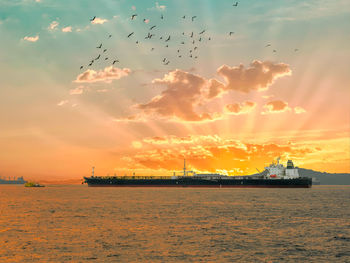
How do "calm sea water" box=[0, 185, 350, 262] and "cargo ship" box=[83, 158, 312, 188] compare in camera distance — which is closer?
"calm sea water" box=[0, 185, 350, 262]

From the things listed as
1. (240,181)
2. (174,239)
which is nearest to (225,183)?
(240,181)

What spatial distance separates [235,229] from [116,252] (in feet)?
54.4

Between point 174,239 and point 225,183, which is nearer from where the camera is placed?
point 174,239

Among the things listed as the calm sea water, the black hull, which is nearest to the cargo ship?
the black hull

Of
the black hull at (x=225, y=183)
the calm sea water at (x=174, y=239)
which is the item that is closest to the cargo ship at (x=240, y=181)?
the black hull at (x=225, y=183)

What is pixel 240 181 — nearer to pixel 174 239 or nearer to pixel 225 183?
pixel 225 183

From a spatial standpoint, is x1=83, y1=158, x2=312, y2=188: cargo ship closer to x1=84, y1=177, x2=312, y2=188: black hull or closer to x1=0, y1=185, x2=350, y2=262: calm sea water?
x1=84, y1=177, x2=312, y2=188: black hull

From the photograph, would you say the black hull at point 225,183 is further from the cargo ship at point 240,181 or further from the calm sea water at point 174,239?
the calm sea water at point 174,239

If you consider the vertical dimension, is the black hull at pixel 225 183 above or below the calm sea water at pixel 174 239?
above

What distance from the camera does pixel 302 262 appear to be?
26734 mm

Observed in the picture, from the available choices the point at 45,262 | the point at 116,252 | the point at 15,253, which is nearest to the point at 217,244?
the point at 116,252

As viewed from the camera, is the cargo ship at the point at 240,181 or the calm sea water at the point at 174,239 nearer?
the calm sea water at the point at 174,239

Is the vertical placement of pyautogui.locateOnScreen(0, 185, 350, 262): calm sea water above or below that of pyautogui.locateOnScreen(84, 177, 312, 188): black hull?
below

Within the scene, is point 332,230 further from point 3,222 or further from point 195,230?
point 3,222
